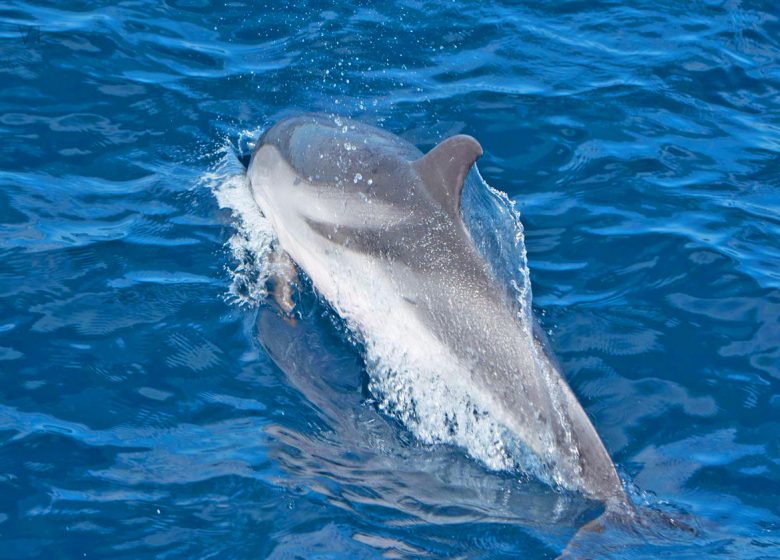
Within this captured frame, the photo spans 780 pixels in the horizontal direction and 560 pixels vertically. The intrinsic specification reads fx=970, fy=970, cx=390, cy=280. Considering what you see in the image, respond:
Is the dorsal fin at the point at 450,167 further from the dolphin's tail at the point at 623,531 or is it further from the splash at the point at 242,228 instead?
the dolphin's tail at the point at 623,531

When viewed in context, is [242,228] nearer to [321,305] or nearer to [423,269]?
[321,305]

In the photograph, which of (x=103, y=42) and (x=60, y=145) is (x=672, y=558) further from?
(x=103, y=42)

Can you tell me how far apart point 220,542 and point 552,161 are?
6632 mm

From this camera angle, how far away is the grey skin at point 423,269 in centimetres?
711

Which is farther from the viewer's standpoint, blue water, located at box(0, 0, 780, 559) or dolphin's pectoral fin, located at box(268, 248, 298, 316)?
dolphin's pectoral fin, located at box(268, 248, 298, 316)

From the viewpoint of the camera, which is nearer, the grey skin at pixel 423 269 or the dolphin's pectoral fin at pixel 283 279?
the grey skin at pixel 423 269

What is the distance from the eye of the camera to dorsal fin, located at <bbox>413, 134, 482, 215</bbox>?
7551 millimetres

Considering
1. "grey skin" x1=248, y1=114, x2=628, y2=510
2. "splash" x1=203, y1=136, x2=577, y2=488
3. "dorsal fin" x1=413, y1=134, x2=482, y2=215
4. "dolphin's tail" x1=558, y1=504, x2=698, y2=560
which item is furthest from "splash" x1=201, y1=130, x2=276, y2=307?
"dolphin's tail" x1=558, y1=504, x2=698, y2=560

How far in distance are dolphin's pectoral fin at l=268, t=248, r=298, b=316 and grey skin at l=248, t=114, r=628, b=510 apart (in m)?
0.04

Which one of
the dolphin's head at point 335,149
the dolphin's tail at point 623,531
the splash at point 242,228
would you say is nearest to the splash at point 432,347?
the splash at point 242,228

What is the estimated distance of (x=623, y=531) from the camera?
6406 mm

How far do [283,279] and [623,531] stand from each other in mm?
4283

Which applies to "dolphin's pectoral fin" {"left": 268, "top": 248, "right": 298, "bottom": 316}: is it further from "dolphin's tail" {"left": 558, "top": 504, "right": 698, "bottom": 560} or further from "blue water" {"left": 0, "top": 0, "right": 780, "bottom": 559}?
"dolphin's tail" {"left": 558, "top": 504, "right": 698, "bottom": 560}

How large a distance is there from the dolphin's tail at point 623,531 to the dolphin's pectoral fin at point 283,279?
3.60m
